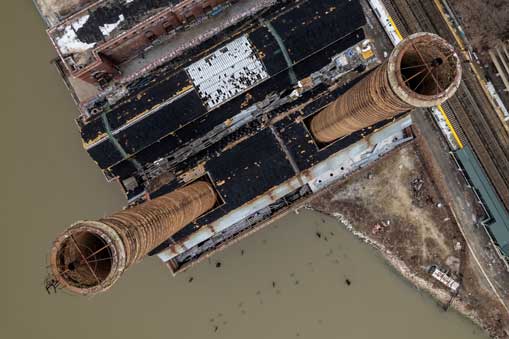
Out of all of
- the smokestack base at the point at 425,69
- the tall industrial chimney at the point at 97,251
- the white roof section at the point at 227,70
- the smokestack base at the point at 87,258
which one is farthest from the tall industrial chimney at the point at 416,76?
the white roof section at the point at 227,70

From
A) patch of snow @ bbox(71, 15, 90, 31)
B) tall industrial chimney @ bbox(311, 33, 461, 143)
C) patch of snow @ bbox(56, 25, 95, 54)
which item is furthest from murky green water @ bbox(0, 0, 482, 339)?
tall industrial chimney @ bbox(311, 33, 461, 143)

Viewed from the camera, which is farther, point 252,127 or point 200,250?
point 200,250

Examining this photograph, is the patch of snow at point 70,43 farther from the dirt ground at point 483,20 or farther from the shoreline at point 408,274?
the dirt ground at point 483,20

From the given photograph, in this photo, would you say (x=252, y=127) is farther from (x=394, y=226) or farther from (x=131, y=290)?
(x=131, y=290)

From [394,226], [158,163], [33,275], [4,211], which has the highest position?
[4,211]

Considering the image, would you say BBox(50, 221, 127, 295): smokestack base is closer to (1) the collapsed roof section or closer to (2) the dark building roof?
(2) the dark building roof

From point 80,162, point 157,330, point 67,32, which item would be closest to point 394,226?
point 157,330

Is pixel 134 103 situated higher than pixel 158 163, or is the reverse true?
pixel 134 103

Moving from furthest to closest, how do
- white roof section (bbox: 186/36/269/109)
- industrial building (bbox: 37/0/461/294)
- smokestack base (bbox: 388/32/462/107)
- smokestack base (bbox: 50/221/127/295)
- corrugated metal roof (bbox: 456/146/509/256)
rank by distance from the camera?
corrugated metal roof (bbox: 456/146/509/256)
white roof section (bbox: 186/36/269/109)
industrial building (bbox: 37/0/461/294)
smokestack base (bbox: 50/221/127/295)
smokestack base (bbox: 388/32/462/107)
